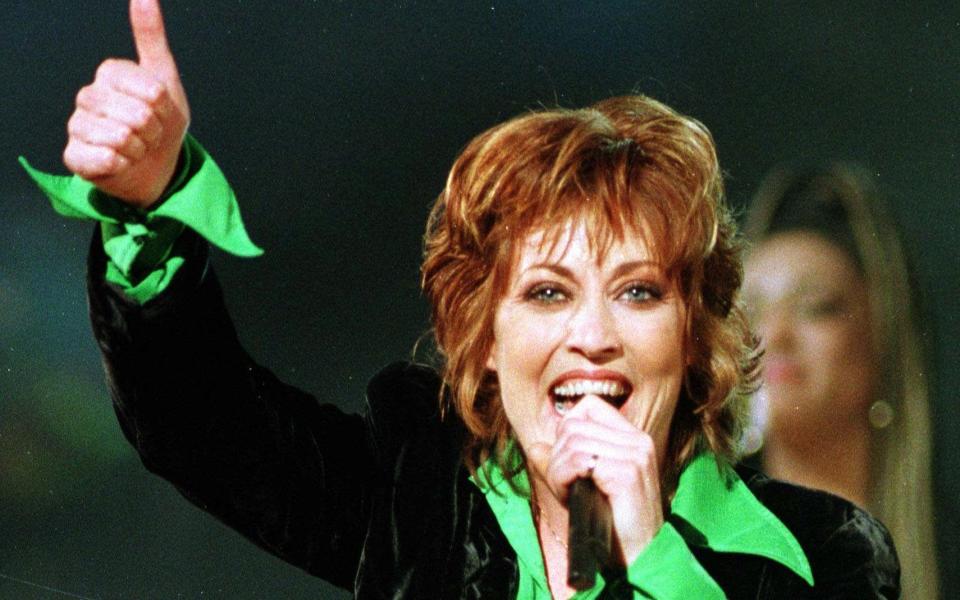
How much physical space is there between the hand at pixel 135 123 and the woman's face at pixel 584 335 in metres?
0.39

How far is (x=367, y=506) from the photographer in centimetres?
130

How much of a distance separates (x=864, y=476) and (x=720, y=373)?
56 centimetres

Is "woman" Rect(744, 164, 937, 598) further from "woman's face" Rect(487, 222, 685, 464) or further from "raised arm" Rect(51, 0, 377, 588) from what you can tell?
"raised arm" Rect(51, 0, 377, 588)

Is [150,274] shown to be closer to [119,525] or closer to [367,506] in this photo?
[367,506]

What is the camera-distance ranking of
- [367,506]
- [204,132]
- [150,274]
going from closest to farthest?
[150,274] < [367,506] < [204,132]

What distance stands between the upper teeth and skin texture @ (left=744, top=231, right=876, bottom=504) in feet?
2.09

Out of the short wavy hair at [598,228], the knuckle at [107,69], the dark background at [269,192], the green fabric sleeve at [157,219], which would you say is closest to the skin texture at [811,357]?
the dark background at [269,192]

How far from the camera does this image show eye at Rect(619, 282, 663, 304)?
51.1 inches

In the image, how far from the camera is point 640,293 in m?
1.31

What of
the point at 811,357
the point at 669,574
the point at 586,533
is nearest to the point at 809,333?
the point at 811,357

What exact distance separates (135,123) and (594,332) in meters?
0.46

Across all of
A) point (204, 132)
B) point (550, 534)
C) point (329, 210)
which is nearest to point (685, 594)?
point (550, 534)

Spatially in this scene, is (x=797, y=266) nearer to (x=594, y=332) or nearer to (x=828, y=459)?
(x=828, y=459)

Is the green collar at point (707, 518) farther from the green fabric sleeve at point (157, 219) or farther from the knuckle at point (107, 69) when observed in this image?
Answer: the knuckle at point (107, 69)
